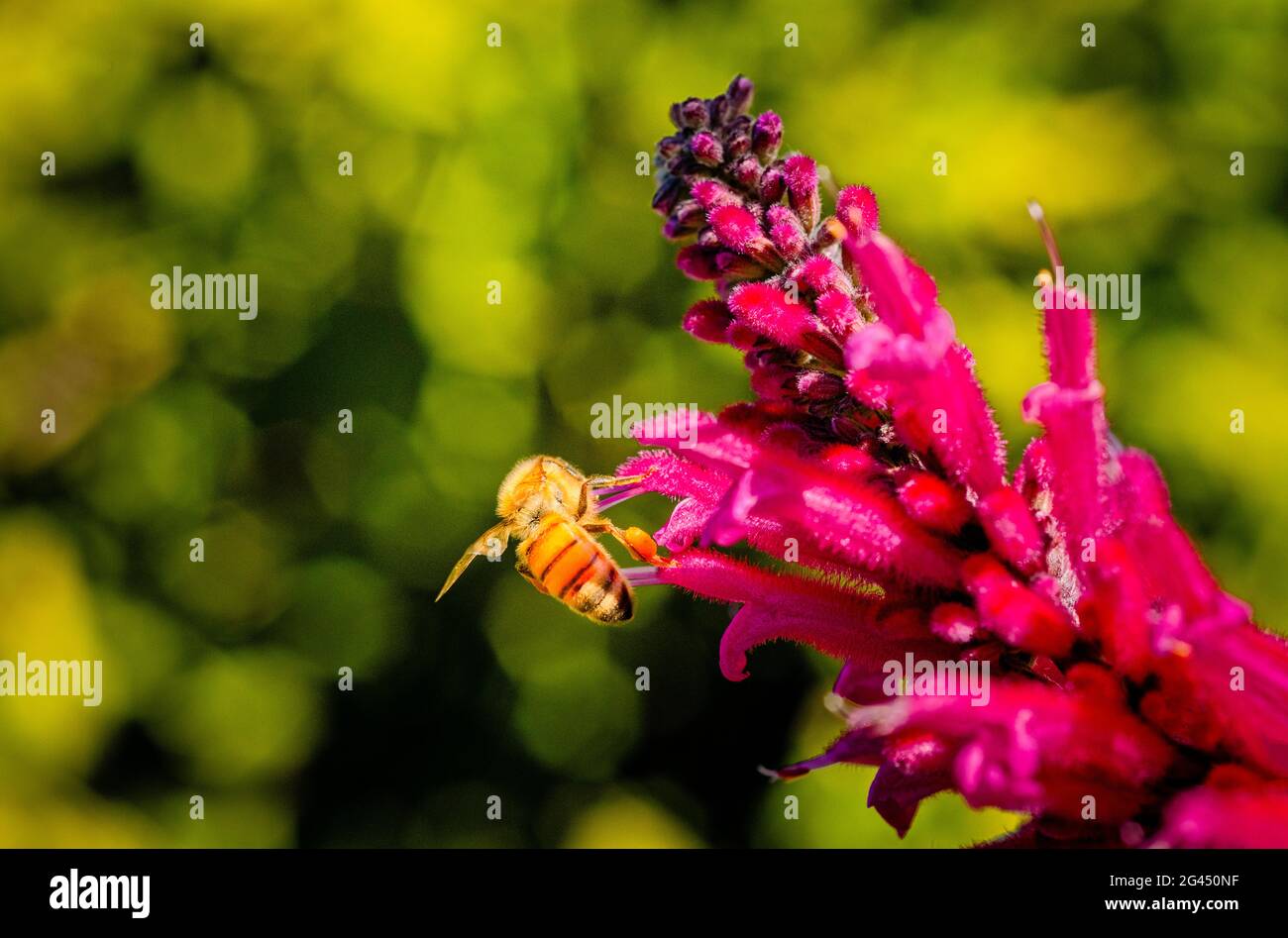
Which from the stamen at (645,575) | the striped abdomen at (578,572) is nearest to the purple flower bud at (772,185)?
the stamen at (645,575)

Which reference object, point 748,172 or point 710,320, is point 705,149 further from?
point 710,320

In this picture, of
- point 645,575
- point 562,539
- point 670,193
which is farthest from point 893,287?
point 562,539

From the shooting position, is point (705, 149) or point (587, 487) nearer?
point (705, 149)

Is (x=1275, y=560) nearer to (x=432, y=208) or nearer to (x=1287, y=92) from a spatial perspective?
(x=1287, y=92)

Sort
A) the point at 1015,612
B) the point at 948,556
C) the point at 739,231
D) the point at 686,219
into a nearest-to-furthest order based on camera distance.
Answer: the point at 1015,612
the point at 948,556
the point at 739,231
the point at 686,219

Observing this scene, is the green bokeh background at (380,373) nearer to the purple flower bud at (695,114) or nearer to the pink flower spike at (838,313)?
the purple flower bud at (695,114)

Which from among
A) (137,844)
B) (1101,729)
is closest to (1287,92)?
(1101,729)

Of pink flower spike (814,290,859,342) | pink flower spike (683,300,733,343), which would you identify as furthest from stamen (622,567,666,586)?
pink flower spike (814,290,859,342)

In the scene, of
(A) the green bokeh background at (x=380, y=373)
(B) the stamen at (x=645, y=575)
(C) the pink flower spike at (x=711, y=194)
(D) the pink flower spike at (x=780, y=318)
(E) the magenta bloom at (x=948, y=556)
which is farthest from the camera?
(A) the green bokeh background at (x=380, y=373)
